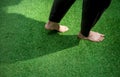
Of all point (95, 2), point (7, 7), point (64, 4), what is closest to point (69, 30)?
point (64, 4)

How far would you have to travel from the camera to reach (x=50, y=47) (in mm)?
2010

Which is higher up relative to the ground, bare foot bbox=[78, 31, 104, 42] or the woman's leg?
the woman's leg

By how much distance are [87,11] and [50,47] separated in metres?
0.40

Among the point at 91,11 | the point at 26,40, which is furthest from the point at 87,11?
the point at 26,40

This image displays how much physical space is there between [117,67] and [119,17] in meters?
0.62

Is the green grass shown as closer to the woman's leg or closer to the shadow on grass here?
the shadow on grass

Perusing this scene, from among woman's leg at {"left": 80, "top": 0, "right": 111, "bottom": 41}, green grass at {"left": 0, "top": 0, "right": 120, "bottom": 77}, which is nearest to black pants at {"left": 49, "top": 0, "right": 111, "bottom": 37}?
woman's leg at {"left": 80, "top": 0, "right": 111, "bottom": 41}

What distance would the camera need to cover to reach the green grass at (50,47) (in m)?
1.83

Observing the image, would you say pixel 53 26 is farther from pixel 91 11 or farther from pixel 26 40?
pixel 91 11

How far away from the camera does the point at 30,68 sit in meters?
1.84

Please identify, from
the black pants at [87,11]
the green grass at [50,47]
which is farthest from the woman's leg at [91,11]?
the green grass at [50,47]

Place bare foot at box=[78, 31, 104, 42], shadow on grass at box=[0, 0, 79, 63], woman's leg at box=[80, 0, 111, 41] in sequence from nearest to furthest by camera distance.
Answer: woman's leg at box=[80, 0, 111, 41], shadow on grass at box=[0, 0, 79, 63], bare foot at box=[78, 31, 104, 42]

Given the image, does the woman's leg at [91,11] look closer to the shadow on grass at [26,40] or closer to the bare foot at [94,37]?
the bare foot at [94,37]

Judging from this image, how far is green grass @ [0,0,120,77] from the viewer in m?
1.83
